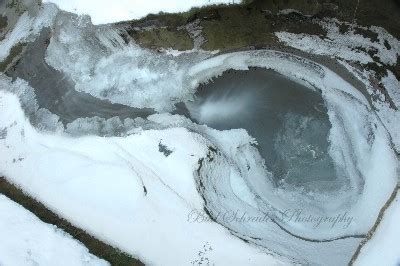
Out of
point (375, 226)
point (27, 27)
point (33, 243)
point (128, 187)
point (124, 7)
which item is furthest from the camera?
point (27, 27)

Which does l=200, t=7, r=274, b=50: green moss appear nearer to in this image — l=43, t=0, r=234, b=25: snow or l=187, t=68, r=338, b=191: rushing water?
l=43, t=0, r=234, b=25: snow

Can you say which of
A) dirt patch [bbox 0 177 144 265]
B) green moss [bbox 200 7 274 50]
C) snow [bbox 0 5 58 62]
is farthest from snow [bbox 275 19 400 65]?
dirt patch [bbox 0 177 144 265]

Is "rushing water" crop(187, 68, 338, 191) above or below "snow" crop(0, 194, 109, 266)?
above

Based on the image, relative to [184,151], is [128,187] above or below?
below

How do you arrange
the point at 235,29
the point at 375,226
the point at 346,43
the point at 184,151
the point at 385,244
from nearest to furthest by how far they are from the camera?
the point at 385,244 → the point at 375,226 → the point at 184,151 → the point at 235,29 → the point at 346,43

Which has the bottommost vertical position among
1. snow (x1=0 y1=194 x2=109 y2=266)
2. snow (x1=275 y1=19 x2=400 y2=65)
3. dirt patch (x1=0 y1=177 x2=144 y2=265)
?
snow (x1=0 y1=194 x2=109 y2=266)

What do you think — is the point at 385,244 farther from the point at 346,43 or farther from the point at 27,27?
the point at 27,27

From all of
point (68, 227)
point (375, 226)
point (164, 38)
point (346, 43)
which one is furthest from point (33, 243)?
point (346, 43)
